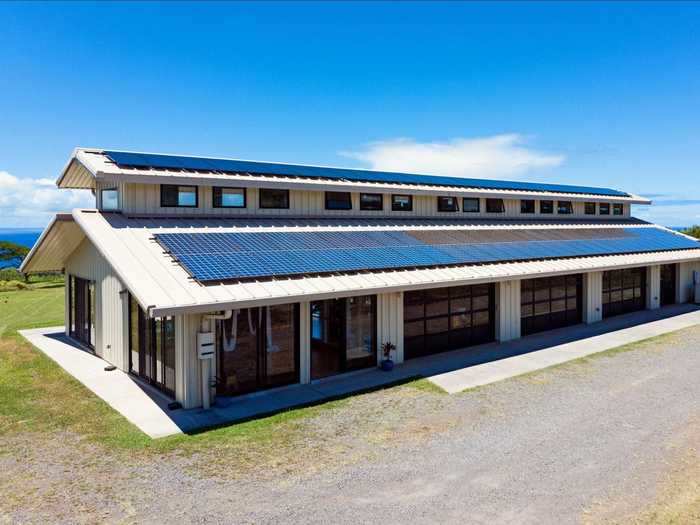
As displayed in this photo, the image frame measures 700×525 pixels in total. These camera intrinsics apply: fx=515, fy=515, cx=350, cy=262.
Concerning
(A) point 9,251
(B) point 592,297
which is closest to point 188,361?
(B) point 592,297

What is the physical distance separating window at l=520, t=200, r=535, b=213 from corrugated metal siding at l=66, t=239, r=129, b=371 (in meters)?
21.3

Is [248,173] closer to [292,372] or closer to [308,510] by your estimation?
[292,372]

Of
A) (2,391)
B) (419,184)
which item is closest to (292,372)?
(2,391)

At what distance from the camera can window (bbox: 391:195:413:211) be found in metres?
22.9

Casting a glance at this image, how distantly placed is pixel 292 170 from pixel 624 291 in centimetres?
1789

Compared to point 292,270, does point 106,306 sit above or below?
below

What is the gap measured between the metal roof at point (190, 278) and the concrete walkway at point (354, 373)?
8.61 feet

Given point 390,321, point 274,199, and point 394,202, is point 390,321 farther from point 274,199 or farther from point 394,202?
point 394,202

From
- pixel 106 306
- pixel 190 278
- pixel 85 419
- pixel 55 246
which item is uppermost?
pixel 55 246

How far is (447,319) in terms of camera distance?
18.8 metres

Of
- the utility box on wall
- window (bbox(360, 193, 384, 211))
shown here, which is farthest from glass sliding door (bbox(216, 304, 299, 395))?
window (bbox(360, 193, 384, 211))

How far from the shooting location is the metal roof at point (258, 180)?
1614 cm

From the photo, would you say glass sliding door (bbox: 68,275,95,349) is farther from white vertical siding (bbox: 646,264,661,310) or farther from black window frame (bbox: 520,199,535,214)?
white vertical siding (bbox: 646,264,661,310)

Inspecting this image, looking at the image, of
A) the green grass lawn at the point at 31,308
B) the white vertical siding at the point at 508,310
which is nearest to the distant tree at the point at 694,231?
the white vertical siding at the point at 508,310
